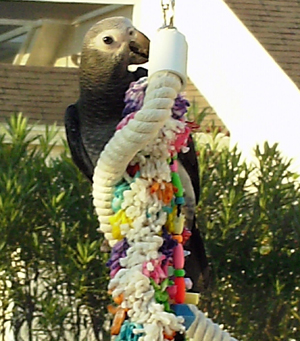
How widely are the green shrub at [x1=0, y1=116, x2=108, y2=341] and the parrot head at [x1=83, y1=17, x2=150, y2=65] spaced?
1.96 metres

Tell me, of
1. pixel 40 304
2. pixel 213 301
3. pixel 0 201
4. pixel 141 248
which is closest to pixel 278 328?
pixel 213 301

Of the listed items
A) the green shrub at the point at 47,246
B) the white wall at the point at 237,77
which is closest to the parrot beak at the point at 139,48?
the green shrub at the point at 47,246

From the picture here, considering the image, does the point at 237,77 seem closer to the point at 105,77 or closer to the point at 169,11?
the point at 105,77

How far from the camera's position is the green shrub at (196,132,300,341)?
13.7 ft

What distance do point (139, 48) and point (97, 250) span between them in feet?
6.73

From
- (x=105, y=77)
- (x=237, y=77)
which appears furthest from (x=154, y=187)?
(x=237, y=77)

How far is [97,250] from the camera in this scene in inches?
159

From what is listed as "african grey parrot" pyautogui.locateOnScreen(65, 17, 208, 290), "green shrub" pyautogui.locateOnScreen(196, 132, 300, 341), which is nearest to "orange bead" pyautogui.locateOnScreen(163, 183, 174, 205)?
"african grey parrot" pyautogui.locateOnScreen(65, 17, 208, 290)

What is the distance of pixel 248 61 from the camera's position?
6.31 meters

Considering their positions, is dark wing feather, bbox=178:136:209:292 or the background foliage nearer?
dark wing feather, bbox=178:136:209:292

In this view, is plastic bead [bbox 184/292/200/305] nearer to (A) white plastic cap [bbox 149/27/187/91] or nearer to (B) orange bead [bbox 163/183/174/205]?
(B) orange bead [bbox 163/183/174/205]

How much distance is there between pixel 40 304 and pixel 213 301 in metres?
1.12

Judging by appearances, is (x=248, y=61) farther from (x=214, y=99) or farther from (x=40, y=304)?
(x=40, y=304)

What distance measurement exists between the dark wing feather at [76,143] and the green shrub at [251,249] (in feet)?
6.22
